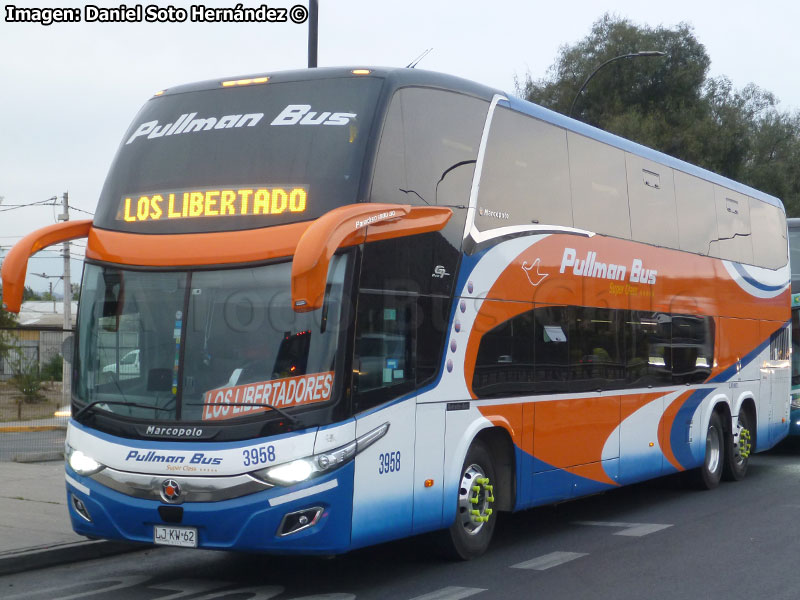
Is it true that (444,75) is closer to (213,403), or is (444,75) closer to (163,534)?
(213,403)

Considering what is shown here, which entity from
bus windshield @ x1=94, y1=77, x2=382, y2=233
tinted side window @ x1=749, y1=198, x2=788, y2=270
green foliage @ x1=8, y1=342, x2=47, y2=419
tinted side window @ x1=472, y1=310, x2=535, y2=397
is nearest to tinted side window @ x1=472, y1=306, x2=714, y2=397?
tinted side window @ x1=472, y1=310, x2=535, y2=397

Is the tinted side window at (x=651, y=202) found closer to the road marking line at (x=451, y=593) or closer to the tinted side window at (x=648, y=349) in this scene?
the tinted side window at (x=648, y=349)

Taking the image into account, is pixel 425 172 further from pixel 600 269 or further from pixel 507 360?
pixel 600 269

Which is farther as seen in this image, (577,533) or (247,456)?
(577,533)

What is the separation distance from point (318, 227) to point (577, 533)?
18.1 feet

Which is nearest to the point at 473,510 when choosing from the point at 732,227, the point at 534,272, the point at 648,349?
the point at 534,272

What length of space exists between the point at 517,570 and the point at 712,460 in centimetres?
680

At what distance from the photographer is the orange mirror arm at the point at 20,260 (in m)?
8.06

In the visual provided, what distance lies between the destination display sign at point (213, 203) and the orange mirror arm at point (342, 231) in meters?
0.54

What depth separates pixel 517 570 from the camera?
29.7 ft

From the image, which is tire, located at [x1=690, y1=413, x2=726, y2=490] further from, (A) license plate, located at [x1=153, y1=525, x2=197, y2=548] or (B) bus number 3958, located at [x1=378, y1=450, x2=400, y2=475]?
(A) license plate, located at [x1=153, y1=525, x2=197, y2=548]

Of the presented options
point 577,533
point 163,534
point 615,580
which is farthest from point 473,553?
point 163,534

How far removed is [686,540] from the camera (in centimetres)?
1052

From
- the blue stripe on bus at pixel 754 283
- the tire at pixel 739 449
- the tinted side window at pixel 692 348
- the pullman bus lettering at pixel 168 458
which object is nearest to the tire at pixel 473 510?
the pullman bus lettering at pixel 168 458
